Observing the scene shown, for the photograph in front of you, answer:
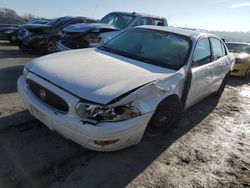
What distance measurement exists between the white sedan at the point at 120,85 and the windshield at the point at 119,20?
398cm

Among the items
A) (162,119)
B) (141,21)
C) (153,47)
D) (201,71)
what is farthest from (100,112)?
(141,21)

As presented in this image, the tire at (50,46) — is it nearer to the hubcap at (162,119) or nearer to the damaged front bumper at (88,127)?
the damaged front bumper at (88,127)

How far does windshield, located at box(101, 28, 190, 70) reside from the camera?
3.86 m

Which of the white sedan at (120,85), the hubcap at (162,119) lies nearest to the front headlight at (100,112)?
the white sedan at (120,85)

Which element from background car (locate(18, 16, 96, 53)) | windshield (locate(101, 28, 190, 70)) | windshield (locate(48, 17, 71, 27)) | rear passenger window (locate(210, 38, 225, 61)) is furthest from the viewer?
windshield (locate(48, 17, 71, 27))

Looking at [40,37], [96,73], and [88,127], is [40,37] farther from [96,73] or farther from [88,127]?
[88,127]

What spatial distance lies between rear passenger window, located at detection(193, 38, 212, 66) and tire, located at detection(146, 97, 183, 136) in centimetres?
86

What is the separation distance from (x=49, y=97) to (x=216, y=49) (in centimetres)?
368

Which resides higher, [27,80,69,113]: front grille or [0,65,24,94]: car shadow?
[27,80,69,113]: front grille

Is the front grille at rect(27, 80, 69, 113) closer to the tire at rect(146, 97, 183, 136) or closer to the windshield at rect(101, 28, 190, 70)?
the tire at rect(146, 97, 183, 136)

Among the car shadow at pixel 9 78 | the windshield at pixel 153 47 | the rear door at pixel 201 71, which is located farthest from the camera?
the car shadow at pixel 9 78

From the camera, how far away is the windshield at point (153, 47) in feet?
12.7

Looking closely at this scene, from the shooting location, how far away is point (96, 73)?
314cm

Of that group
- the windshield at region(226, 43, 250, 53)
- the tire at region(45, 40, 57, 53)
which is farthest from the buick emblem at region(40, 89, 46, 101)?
the windshield at region(226, 43, 250, 53)
